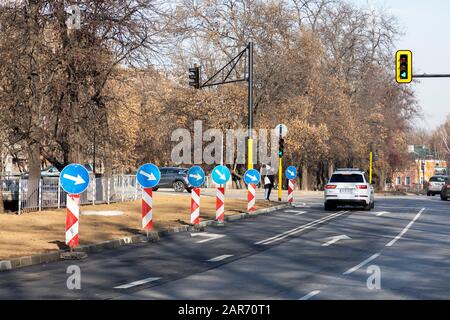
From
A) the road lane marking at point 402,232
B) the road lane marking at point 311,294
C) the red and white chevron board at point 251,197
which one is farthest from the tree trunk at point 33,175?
the road lane marking at point 311,294

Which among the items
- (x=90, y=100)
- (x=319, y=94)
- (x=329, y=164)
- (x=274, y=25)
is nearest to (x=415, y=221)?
→ (x=90, y=100)

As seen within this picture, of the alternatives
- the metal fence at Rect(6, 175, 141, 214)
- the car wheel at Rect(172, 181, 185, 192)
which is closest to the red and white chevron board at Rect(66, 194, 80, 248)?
the metal fence at Rect(6, 175, 141, 214)

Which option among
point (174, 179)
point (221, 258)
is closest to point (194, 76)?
point (174, 179)

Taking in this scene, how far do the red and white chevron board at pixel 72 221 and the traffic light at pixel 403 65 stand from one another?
1542 cm

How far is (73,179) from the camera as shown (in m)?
15.4

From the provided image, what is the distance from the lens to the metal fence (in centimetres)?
2566

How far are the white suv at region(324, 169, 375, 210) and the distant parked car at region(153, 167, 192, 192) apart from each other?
17396mm

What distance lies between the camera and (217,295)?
34.4 ft

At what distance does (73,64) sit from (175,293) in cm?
1691

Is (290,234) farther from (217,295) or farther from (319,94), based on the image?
(319,94)

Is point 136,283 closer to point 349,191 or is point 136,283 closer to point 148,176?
point 148,176

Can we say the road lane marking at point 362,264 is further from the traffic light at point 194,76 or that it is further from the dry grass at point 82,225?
the traffic light at point 194,76

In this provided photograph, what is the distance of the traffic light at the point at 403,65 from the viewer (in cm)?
2720

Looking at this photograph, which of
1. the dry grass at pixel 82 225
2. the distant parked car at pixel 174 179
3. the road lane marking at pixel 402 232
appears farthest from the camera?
the distant parked car at pixel 174 179
